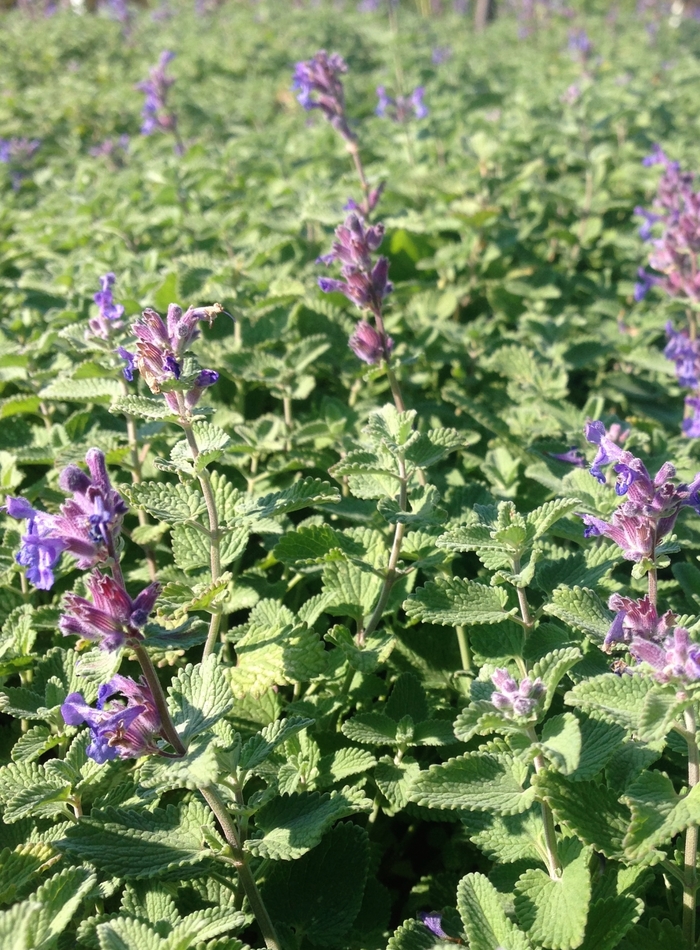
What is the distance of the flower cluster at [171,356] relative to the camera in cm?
194

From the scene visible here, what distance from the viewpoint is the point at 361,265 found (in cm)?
279

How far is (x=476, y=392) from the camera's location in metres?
3.83

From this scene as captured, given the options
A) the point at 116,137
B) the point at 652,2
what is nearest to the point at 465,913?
the point at 116,137

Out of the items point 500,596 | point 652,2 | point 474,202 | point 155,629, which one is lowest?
point 500,596

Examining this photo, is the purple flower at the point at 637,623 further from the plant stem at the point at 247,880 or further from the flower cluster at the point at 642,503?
the plant stem at the point at 247,880

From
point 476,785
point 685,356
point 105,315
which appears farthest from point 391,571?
point 685,356

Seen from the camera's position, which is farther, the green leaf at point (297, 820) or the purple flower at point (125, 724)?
the green leaf at point (297, 820)

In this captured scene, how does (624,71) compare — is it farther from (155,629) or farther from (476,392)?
(155,629)

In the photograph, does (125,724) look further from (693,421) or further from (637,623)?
(693,421)

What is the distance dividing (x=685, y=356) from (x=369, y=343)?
5.05 ft

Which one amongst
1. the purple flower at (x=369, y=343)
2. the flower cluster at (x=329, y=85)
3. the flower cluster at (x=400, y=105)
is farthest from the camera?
the flower cluster at (x=400, y=105)

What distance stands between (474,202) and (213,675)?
3.76 metres

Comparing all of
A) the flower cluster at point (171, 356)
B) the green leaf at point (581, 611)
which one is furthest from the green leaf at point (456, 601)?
the flower cluster at point (171, 356)

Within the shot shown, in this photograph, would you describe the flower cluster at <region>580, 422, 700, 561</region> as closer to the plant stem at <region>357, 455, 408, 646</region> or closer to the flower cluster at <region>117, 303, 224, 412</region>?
the plant stem at <region>357, 455, 408, 646</region>
